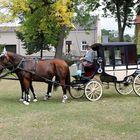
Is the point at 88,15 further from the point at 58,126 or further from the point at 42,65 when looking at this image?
the point at 58,126

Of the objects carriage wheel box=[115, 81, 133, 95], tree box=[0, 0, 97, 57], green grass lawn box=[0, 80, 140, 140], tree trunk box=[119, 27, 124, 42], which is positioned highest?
tree box=[0, 0, 97, 57]

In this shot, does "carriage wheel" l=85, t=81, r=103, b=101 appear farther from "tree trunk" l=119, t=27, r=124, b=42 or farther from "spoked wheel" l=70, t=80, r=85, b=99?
"tree trunk" l=119, t=27, r=124, b=42

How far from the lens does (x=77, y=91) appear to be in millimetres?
17844

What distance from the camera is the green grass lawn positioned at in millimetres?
10516

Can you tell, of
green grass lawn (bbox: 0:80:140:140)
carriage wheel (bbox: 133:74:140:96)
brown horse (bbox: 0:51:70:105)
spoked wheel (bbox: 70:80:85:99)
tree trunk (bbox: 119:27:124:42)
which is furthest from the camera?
tree trunk (bbox: 119:27:124:42)

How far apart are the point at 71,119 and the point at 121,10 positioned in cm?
4205

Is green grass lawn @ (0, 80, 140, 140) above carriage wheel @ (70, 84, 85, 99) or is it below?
below

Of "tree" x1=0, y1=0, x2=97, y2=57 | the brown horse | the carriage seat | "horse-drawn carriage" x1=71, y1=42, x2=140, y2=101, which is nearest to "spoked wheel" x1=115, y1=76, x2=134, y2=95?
"horse-drawn carriage" x1=71, y1=42, x2=140, y2=101

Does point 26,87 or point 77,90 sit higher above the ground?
point 26,87

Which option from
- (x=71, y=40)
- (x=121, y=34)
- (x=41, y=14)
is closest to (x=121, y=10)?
(x=121, y=34)

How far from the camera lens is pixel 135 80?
1778cm

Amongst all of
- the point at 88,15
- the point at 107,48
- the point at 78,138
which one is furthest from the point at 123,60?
the point at 88,15

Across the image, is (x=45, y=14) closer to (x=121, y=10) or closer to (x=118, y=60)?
(x=121, y=10)

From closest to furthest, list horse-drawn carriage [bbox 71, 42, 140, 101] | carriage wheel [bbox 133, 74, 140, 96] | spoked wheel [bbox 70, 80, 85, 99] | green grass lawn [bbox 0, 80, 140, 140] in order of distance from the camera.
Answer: green grass lawn [bbox 0, 80, 140, 140] → horse-drawn carriage [bbox 71, 42, 140, 101] → spoked wheel [bbox 70, 80, 85, 99] → carriage wheel [bbox 133, 74, 140, 96]
